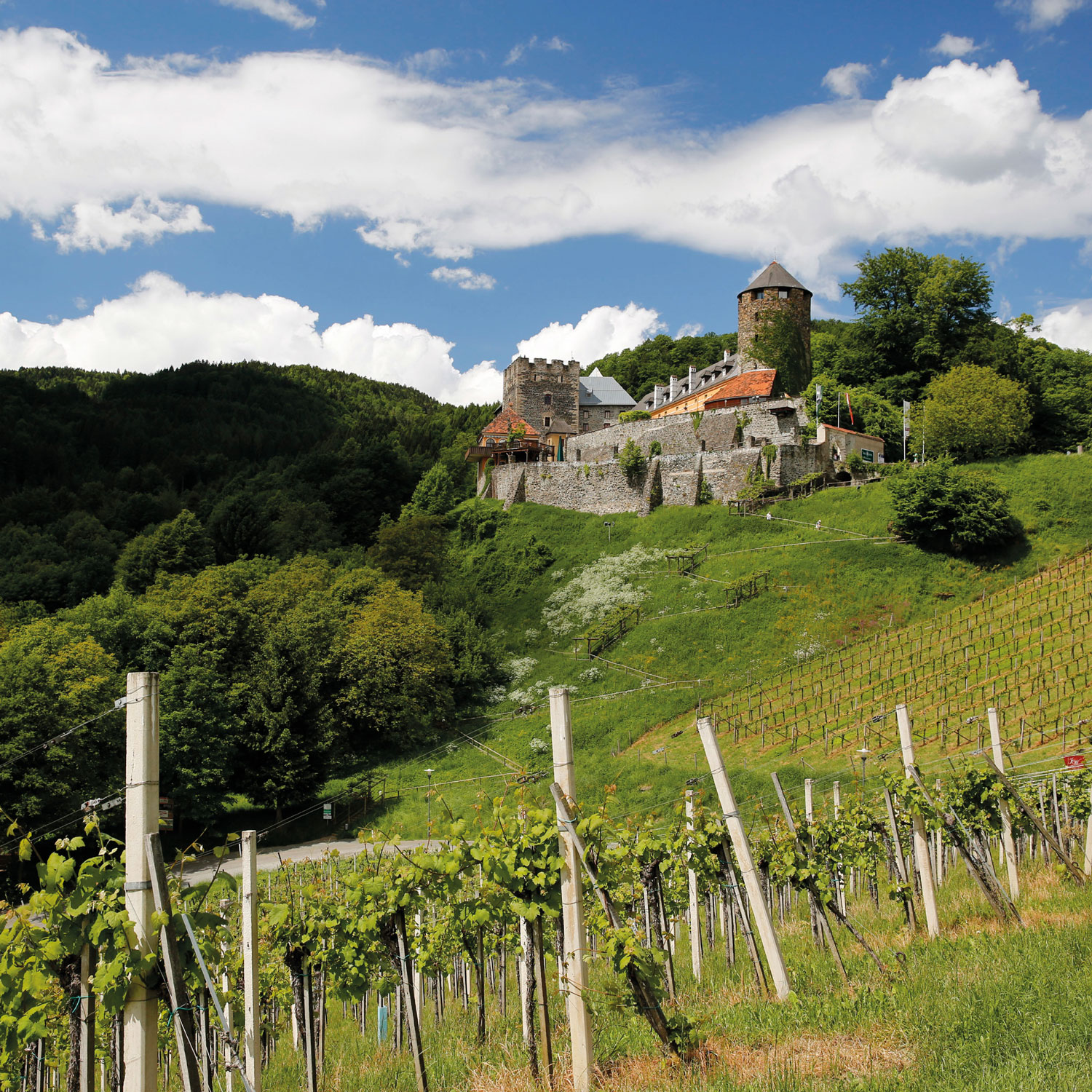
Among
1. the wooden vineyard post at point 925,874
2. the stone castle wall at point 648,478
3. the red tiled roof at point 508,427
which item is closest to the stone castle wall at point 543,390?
the red tiled roof at point 508,427

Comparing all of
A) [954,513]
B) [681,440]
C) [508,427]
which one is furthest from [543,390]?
[954,513]

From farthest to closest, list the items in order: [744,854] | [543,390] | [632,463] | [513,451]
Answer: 1. [543,390]
2. [513,451]
3. [632,463]
4. [744,854]

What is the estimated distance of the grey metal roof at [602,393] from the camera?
67.6m

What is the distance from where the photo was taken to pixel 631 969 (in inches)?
233

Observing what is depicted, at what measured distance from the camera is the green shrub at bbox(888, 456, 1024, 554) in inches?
1441

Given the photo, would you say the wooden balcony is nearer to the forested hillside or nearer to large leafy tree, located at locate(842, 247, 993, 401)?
the forested hillside

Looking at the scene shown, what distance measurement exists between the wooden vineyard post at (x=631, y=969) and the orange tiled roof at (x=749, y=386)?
47647mm

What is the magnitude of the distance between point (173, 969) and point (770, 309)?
2217 inches

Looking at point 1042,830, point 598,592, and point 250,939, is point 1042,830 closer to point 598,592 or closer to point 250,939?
point 250,939

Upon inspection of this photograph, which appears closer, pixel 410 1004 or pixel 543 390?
pixel 410 1004

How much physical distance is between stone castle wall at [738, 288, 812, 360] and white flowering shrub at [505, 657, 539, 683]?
27166 mm

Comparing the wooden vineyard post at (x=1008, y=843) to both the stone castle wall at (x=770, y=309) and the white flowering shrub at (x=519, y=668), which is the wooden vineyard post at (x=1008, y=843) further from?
the stone castle wall at (x=770, y=309)

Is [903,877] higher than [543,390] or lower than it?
lower

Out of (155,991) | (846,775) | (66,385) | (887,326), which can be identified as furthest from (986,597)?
(66,385)
